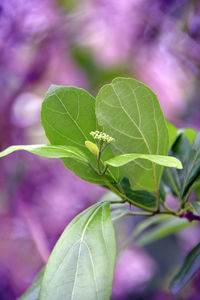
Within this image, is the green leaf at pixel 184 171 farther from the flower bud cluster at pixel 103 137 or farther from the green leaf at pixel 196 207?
the flower bud cluster at pixel 103 137

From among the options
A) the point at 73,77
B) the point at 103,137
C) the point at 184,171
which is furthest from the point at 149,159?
the point at 73,77

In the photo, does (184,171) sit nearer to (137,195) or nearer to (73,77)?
(137,195)

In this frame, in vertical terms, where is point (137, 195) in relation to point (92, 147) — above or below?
below

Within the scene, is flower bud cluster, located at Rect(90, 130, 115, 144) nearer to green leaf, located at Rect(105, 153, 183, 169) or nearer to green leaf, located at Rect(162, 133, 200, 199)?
green leaf, located at Rect(105, 153, 183, 169)

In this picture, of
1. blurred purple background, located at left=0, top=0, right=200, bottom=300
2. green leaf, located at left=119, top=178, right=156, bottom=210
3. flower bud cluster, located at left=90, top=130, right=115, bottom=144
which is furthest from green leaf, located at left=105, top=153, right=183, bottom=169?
blurred purple background, located at left=0, top=0, right=200, bottom=300

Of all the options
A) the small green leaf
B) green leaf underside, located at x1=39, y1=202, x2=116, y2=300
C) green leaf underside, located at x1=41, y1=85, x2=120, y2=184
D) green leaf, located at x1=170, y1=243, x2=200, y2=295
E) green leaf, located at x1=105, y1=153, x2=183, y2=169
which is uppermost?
green leaf underside, located at x1=41, y1=85, x2=120, y2=184

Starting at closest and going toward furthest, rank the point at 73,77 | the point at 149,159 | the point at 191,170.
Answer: the point at 149,159 < the point at 191,170 < the point at 73,77

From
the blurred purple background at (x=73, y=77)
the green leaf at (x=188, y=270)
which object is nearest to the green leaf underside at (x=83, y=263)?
the green leaf at (x=188, y=270)
